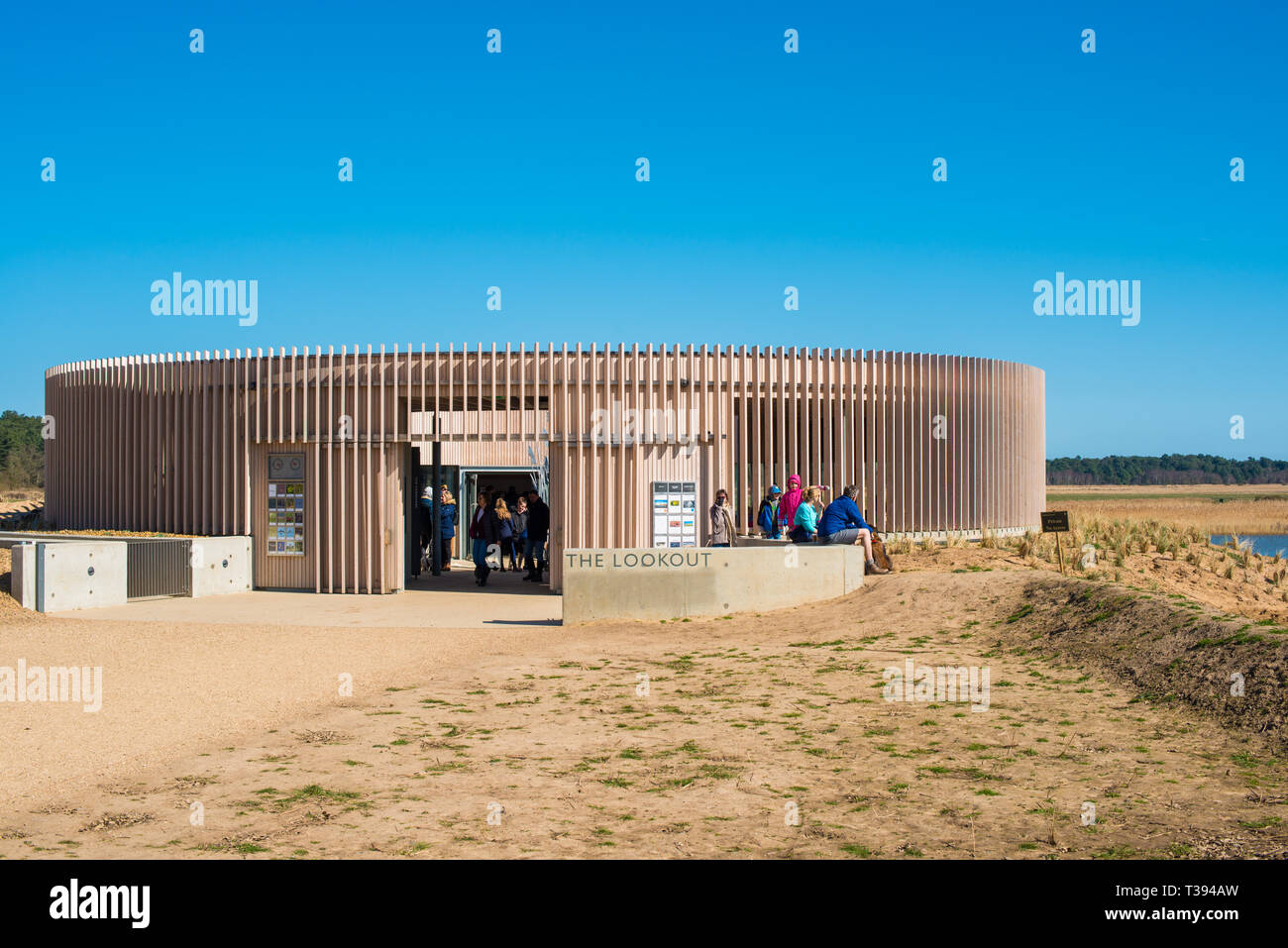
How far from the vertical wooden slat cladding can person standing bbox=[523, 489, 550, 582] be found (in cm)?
151

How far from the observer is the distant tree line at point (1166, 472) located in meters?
134

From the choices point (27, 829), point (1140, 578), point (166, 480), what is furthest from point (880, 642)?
point (166, 480)

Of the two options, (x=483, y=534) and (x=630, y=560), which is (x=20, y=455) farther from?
(x=630, y=560)

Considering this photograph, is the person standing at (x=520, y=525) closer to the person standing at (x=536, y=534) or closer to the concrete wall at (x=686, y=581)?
the person standing at (x=536, y=534)

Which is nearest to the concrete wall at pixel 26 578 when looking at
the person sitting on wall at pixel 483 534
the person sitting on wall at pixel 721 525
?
the person sitting on wall at pixel 483 534

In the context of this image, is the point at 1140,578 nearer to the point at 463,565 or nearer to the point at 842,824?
the point at 842,824

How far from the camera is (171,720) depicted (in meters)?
9.02

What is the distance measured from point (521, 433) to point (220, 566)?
5.46 meters

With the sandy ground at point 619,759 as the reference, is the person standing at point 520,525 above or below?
above

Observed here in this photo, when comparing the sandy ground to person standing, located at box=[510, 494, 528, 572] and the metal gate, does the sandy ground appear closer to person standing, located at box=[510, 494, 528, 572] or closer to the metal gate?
the metal gate

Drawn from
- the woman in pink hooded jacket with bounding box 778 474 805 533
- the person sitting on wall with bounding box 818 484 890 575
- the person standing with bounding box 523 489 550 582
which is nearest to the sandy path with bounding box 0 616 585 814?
the person sitting on wall with bounding box 818 484 890 575

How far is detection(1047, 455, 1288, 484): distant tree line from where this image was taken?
13400 cm

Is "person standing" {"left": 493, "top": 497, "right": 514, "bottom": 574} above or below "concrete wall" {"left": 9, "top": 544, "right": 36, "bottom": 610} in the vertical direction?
above

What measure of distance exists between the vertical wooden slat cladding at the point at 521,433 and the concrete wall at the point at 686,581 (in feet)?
9.64
